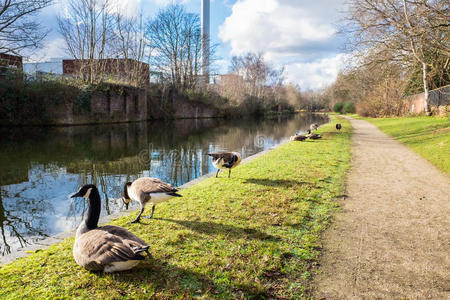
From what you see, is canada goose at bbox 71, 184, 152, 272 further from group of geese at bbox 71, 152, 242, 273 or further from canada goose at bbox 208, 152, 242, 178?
canada goose at bbox 208, 152, 242, 178

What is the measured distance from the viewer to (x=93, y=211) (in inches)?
148

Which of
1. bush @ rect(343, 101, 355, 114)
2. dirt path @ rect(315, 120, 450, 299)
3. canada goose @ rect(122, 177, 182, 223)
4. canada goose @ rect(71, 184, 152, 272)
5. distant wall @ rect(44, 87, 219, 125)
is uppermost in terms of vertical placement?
bush @ rect(343, 101, 355, 114)

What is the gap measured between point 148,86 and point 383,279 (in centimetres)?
4541

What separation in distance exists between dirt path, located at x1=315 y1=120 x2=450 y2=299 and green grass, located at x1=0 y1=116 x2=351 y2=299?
0.32 m

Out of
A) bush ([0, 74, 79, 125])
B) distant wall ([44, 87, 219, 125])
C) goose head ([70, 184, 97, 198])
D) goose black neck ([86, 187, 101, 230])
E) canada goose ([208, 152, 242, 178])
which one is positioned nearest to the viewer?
goose black neck ([86, 187, 101, 230])

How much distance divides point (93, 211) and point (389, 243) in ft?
14.5

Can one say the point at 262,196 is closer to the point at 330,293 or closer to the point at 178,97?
the point at 330,293

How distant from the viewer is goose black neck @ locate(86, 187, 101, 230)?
12.2 feet

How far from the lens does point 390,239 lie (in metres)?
4.52

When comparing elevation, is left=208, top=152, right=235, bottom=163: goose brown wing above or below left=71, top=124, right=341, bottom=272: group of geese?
above

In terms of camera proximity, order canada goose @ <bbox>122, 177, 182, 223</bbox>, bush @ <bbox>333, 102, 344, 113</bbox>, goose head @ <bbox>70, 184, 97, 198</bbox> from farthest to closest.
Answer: bush @ <bbox>333, 102, 344, 113</bbox>
canada goose @ <bbox>122, 177, 182, 223</bbox>
goose head @ <bbox>70, 184, 97, 198</bbox>

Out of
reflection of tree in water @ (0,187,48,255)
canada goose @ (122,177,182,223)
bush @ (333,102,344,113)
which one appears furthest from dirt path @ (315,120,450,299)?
bush @ (333,102,344,113)

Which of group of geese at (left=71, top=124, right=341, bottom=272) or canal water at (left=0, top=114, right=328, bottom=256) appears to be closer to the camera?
group of geese at (left=71, top=124, right=341, bottom=272)

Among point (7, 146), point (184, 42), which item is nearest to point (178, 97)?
point (184, 42)
